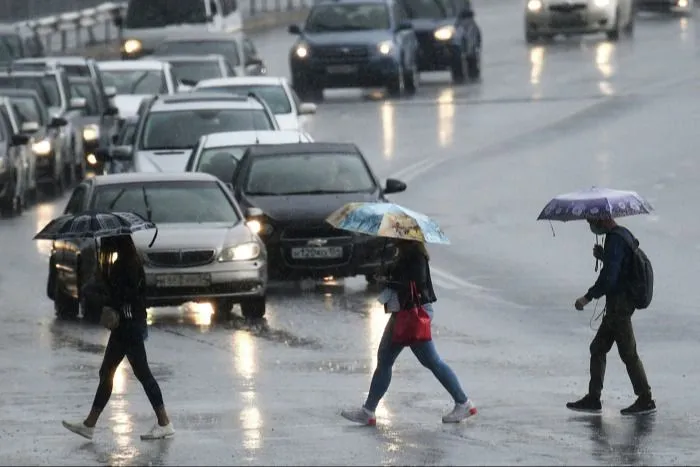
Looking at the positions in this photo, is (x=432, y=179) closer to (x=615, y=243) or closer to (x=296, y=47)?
(x=296, y=47)

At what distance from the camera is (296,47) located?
145 ft

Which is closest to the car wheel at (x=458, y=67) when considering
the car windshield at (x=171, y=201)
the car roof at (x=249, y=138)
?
the car roof at (x=249, y=138)

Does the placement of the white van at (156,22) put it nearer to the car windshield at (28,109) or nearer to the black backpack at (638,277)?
the car windshield at (28,109)

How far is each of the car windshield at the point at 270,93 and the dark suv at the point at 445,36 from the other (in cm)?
1372

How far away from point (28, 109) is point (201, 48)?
432 inches

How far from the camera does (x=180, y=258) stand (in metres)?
20.0

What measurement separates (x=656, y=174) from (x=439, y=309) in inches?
498

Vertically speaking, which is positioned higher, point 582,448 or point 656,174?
point 582,448

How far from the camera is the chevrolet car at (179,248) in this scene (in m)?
19.9

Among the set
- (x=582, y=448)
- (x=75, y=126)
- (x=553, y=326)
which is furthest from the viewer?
(x=75, y=126)

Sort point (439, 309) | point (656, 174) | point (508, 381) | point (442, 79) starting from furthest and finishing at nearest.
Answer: point (442, 79) → point (656, 174) → point (439, 309) → point (508, 381)

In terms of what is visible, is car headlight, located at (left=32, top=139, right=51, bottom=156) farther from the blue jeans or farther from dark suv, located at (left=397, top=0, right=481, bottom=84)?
the blue jeans

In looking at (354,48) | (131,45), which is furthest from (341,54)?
(131,45)

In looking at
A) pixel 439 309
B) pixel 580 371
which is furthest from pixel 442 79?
pixel 580 371
